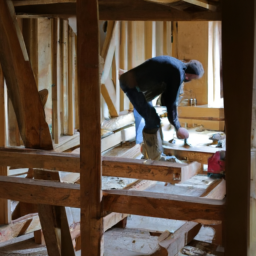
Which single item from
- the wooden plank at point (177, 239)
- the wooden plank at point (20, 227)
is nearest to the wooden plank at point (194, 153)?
the wooden plank at point (177, 239)

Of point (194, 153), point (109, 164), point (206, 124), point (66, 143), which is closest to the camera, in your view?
point (109, 164)

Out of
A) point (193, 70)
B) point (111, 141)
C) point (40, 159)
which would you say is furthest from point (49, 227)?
point (111, 141)

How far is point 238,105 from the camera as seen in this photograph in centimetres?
200

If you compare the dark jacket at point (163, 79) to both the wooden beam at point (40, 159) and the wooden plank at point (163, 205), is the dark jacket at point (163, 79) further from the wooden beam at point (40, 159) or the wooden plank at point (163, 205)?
the wooden plank at point (163, 205)

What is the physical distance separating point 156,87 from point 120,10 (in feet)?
4.54

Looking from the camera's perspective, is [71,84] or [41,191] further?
[71,84]

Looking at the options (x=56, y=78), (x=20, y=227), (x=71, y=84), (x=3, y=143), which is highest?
(x=56, y=78)

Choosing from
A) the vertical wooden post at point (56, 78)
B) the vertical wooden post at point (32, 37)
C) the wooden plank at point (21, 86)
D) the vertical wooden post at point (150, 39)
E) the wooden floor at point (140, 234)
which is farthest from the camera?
the vertical wooden post at point (150, 39)

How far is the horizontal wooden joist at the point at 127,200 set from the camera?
2229 millimetres

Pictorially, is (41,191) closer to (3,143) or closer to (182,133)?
(3,143)

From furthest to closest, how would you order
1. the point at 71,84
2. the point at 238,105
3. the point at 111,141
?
the point at 111,141
the point at 71,84
the point at 238,105

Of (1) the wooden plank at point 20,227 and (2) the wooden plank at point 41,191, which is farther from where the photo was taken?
(1) the wooden plank at point 20,227

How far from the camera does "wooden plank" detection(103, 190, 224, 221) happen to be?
87.0 inches

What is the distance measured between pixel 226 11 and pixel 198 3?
0.62 metres
